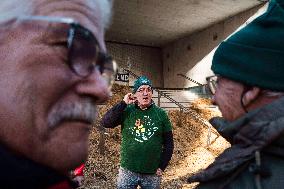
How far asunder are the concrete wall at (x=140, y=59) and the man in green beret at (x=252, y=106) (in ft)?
55.5

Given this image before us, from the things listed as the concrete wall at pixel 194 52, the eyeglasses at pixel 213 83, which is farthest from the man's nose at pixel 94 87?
the concrete wall at pixel 194 52

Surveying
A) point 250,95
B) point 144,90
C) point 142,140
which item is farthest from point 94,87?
point 144,90

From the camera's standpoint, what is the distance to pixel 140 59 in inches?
785

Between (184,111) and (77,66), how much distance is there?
1242 centimetres

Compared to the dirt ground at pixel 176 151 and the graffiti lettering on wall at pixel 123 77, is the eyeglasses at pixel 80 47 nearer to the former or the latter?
the dirt ground at pixel 176 151

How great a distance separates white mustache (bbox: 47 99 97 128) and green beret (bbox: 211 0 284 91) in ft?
2.68

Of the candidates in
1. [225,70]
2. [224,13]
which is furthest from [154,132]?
[224,13]

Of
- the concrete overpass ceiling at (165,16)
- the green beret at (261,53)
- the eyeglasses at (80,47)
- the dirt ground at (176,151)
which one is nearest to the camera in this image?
the eyeglasses at (80,47)

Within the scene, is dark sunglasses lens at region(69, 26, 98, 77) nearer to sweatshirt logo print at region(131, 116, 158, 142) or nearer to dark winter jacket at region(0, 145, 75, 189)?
dark winter jacket at region(0, 145, 75, 189)

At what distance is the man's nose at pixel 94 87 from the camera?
3.60 feet

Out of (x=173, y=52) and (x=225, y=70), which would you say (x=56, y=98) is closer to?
(x=225, y=70)

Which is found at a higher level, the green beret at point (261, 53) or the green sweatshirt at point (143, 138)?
Result: the green beret at point (261, 53)

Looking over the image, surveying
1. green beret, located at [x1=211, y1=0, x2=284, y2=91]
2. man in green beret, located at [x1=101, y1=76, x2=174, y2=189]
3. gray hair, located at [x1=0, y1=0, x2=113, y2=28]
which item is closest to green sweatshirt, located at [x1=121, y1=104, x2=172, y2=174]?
man in green beret, located at [x1=101, y1=76, x2=174, y2=189]

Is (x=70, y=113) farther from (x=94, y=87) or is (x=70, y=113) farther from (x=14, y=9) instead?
(x=14, y=9)
